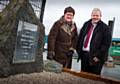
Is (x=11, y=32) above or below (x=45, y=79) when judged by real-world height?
above

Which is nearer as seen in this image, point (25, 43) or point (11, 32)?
point (11, 32)

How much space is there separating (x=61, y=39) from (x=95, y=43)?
422mm

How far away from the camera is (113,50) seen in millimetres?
13789

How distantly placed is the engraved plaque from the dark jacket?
499mm

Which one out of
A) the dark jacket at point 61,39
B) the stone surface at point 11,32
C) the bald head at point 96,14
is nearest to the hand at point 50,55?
the dark jacket at point 61,39

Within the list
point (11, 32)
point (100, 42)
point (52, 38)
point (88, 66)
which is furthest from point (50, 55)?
point (11, 32)

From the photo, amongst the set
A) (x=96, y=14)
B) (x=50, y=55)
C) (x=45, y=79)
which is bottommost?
(x=45, y=79)

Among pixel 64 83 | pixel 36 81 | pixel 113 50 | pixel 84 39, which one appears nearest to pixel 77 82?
pixel 64 83

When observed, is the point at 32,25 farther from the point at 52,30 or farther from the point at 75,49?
the point at 75,49

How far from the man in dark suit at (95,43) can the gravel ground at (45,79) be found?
40cm

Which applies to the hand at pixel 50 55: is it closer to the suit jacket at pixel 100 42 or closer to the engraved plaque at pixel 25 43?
the suit jacket at pixel 100 42

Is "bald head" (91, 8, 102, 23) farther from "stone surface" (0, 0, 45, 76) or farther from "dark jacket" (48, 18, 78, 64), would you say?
"stone surface" (0, 0, 45, 76)

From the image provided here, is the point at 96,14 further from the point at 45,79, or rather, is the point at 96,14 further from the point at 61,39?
the point at 45,79

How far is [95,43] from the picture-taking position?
339 centimetres
